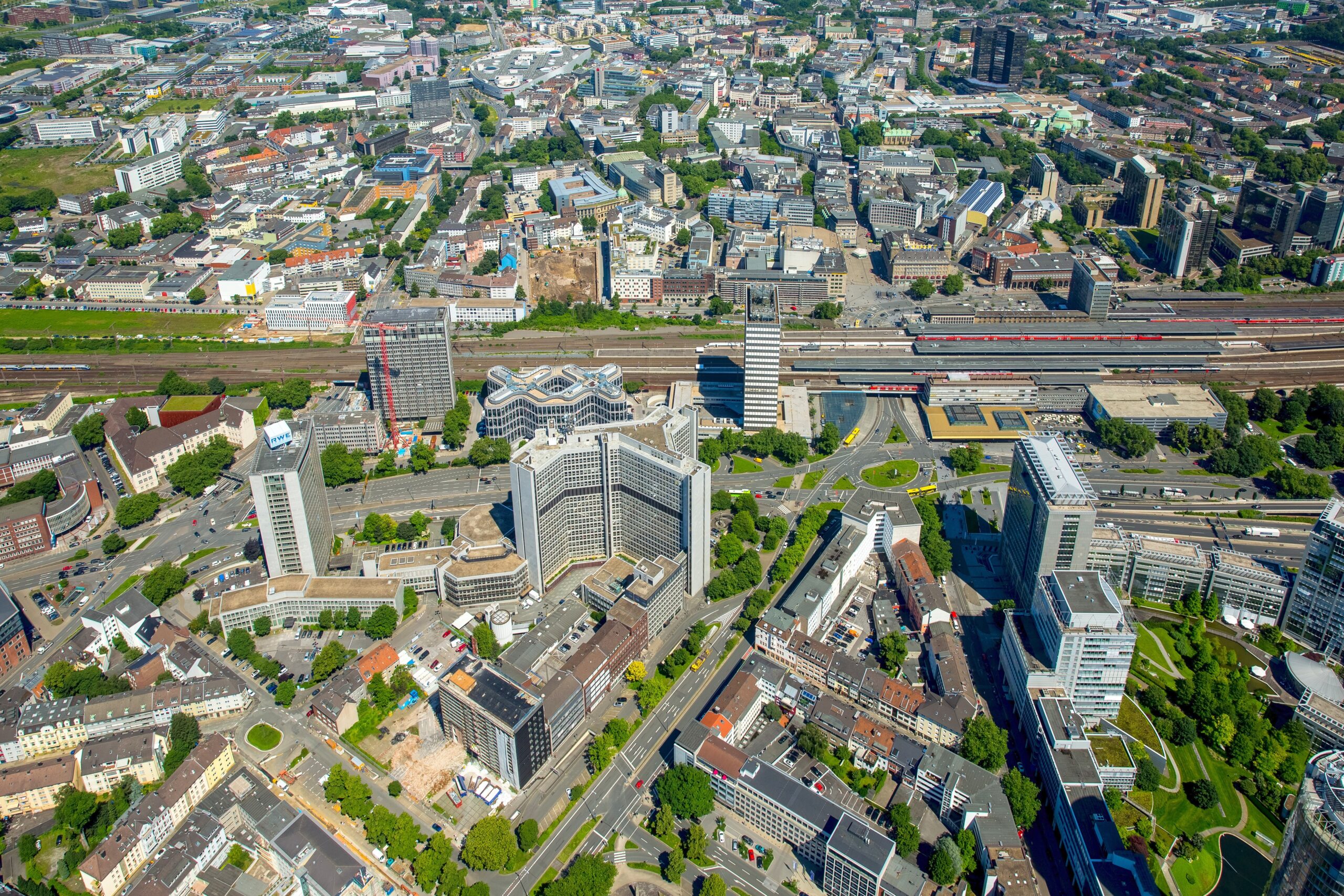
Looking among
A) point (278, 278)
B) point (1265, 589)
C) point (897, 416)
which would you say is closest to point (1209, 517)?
point (1265, 589)

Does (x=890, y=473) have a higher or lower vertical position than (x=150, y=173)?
lower

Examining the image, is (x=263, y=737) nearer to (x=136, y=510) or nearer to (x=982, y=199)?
(x=136, y=510)

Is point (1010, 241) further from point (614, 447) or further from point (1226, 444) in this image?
point (614, 447)

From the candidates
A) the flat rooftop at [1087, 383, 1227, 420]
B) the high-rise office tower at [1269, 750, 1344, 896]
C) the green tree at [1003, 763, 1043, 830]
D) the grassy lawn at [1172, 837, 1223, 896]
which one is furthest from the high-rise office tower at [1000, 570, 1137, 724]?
the flat rooftop at [1087, 383, 1227, 420]

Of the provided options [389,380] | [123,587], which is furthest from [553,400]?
[123,587]

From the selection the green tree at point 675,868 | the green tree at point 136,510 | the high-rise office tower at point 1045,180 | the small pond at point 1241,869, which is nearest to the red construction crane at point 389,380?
the green tree at point 136,510

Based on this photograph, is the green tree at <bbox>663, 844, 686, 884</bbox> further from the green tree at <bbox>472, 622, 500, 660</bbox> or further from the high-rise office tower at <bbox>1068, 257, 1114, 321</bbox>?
the high-rise office tower at <bbox>1068, 257, 1114, 321</bbox>
